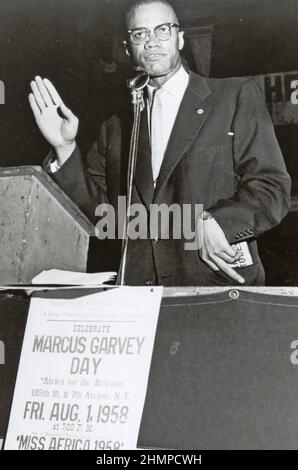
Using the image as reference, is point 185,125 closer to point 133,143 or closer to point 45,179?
point 133,143

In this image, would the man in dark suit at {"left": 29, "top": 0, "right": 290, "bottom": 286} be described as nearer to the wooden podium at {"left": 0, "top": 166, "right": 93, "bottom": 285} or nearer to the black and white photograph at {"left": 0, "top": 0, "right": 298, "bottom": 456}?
the black and white photograph at {"left": 0, "top": 0, "right": 298, "bottom": 456}

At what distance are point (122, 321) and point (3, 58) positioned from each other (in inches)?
61.0

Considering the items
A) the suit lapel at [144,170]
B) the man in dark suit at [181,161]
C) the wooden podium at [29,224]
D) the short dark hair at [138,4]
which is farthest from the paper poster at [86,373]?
the short dark hair at [138,4]

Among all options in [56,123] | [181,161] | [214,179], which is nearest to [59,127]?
[56,123]

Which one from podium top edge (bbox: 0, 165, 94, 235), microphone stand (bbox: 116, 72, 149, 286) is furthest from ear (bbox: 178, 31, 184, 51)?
podium top edge (bbox: 0, 165, 94, 235)

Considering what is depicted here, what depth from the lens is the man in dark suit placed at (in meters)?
2.00

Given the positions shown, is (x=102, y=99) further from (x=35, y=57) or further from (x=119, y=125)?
(x=35, y=57)

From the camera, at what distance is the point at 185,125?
84.4 inches

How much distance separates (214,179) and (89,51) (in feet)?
2.87

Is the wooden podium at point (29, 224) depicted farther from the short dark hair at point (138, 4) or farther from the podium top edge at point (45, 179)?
the short dark hair at point (138, 4)

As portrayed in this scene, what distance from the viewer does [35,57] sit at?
2504mm

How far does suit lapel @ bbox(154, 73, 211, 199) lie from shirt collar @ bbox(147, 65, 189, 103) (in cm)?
2

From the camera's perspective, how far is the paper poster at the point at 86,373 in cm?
145
